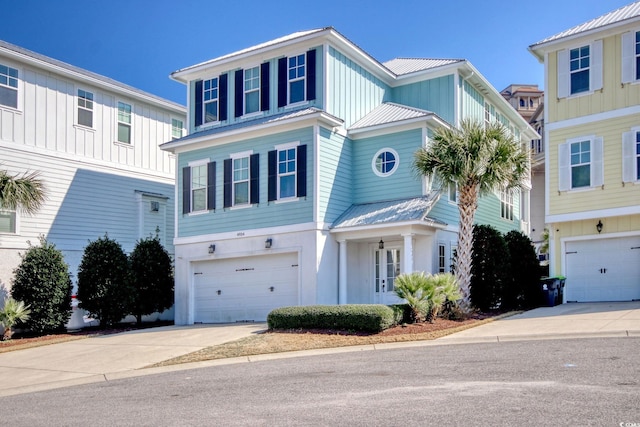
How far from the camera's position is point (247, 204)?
21.5 meters

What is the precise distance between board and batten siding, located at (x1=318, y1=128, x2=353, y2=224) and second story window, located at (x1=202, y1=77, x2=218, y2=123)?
4970mm

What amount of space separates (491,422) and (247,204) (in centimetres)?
1564

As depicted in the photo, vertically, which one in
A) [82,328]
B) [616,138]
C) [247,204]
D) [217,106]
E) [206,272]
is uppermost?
[217,106]

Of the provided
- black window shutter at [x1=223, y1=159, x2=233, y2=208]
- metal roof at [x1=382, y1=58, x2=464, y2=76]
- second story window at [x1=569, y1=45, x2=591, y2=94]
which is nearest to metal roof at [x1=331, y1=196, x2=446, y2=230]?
black window shutter at [x1=223, y1=159, x2=233, y2=208]

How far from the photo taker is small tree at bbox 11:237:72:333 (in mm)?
19609

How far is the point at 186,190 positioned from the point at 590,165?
13.4 meters

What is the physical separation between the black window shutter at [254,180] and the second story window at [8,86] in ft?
27.2

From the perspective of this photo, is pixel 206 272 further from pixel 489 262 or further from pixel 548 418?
pixel 548 418

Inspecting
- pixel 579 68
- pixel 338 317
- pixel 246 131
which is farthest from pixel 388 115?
pixel 338 317

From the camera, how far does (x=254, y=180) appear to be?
21.5m

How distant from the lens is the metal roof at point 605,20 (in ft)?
67.1

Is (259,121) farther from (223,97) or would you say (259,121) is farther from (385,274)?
(385,274)

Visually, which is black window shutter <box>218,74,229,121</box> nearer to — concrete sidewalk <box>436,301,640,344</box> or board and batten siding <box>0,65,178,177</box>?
board and batten siding <box>0,65,178,177</box>

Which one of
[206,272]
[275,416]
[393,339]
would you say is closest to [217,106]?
[206,272]
